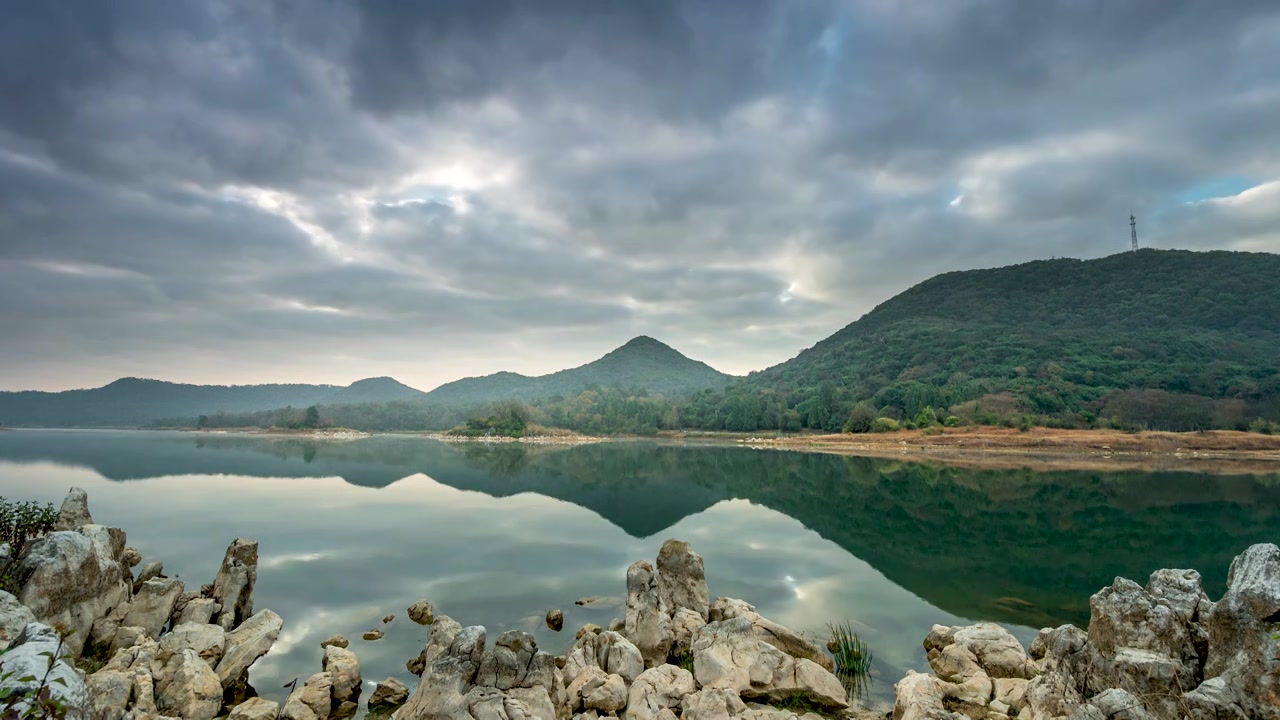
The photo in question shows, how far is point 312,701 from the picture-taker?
950 cm

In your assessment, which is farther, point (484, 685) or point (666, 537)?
point (666, 537)

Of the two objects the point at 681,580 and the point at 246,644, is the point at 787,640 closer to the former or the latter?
the point at 681,580

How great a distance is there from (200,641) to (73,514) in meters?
7.57

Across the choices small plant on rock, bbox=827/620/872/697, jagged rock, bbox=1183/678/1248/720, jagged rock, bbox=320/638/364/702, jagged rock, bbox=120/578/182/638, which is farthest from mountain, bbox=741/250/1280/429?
jagged rock, bbox=120/578/182/638

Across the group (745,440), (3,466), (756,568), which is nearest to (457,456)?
(3,466)

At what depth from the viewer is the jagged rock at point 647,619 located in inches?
468

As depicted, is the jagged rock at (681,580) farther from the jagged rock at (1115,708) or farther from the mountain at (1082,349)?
the mountain at (1082,349)

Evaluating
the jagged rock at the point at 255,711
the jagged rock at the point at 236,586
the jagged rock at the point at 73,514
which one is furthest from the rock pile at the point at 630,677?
the jagged rock at the point at 73,514

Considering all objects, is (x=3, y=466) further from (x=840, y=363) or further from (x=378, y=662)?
(x=840, y=363)

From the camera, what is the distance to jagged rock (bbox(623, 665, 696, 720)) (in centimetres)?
894

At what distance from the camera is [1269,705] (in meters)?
6.67

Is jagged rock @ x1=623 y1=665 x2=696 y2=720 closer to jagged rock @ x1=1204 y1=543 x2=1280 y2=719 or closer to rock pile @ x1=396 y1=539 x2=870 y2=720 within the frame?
rock pile @ x1=396 y1=539 x2=870 y2=720

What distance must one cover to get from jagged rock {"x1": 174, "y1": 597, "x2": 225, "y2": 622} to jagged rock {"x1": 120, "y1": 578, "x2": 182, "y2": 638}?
0.24 m

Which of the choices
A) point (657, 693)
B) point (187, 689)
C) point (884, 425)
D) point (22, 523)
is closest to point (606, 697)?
point (657, 693)
